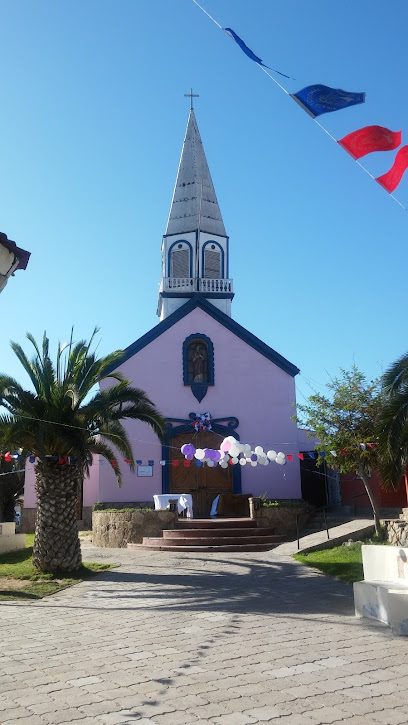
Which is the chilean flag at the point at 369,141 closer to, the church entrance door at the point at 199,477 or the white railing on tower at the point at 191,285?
the church entrance door at the point at 199,477

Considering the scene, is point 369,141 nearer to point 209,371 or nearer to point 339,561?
point 339,561

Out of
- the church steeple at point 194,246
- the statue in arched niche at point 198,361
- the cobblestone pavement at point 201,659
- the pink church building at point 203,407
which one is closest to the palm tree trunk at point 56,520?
the cobblestone pavement at point 201,659

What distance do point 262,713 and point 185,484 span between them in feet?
58.3

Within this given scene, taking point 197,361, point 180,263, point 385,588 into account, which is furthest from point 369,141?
point 180,263

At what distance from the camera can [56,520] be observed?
12.8 m

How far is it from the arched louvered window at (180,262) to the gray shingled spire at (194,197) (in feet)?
2.90

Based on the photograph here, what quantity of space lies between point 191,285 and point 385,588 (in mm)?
20854

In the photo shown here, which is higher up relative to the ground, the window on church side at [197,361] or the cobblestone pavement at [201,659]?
the window on church side at [197,361]

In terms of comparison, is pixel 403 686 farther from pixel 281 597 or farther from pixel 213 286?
pixel 213 286

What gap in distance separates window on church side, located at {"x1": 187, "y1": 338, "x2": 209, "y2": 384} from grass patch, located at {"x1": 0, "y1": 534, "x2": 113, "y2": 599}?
10.1 metres

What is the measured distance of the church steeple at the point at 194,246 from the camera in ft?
88.9

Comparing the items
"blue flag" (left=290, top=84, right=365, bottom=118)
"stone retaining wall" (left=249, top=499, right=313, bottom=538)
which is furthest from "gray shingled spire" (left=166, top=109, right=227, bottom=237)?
"blue flag" (left=290, top=84, right=365, bottom=118)

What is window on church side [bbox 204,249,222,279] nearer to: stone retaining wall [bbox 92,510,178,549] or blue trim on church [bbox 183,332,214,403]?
blue trim on church [bbox 183,332,214,403]

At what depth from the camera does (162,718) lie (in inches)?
171
